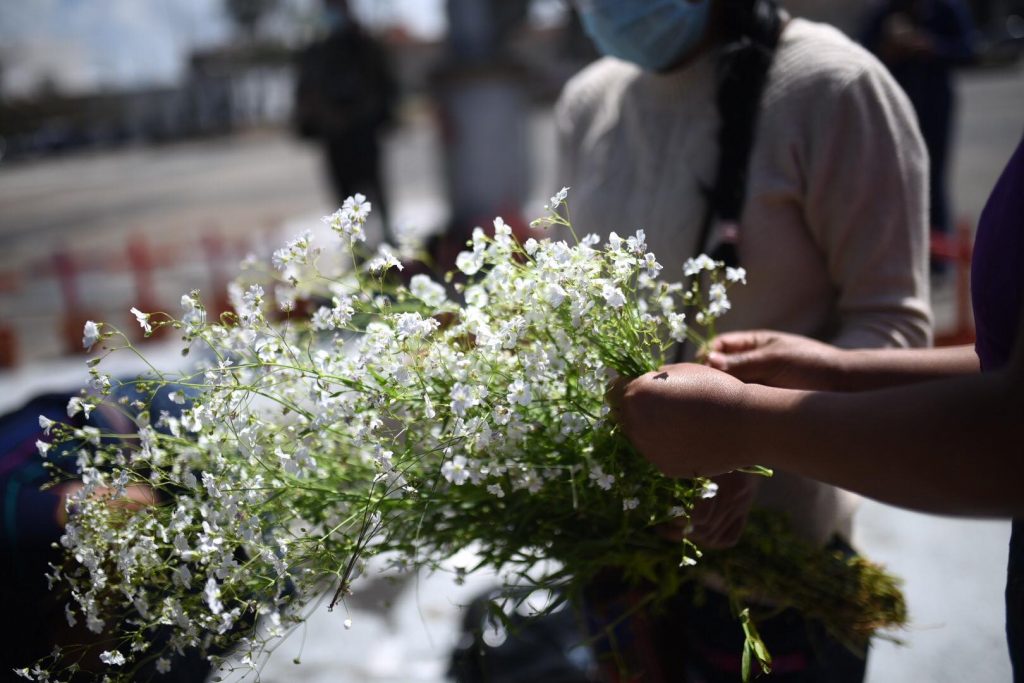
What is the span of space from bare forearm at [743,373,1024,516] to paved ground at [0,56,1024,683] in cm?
55

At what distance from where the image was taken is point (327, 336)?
132cm

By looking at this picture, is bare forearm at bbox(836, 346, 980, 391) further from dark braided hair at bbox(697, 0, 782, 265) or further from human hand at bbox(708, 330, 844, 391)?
dark braided hair at bbox(697, 0, 782, 265)

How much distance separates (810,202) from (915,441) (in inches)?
25.4

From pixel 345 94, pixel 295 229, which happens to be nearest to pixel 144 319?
pixel 345 94

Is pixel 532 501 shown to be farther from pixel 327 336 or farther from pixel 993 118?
pixel 993 118

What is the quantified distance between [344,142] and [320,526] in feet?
18.9

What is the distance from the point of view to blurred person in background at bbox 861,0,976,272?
4.67 metres

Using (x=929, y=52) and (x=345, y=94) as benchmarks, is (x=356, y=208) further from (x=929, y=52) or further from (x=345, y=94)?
(x=345, y=94)

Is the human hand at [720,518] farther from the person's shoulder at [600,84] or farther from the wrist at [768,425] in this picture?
the person's shoulder at [600,84]

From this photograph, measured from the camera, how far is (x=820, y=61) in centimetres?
132

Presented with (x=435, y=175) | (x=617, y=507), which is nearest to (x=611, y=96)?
(x=617, y=507)

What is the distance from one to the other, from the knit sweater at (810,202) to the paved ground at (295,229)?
0.49m

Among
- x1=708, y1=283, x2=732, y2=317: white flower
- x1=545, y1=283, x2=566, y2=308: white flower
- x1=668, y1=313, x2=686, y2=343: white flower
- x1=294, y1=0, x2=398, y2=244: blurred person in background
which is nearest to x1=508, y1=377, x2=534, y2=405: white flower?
x1=545, y1=283, x2=566, y2=308: white flower

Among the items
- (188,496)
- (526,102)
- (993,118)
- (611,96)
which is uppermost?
(611,96)
